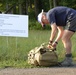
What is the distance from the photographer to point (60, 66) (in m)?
8.45

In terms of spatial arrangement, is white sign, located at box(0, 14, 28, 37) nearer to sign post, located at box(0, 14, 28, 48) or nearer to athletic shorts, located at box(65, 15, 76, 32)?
sign post, located at box(0, 14, 28, 48)

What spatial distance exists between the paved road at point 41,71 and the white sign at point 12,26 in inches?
93.0

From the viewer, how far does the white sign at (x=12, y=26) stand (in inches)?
402

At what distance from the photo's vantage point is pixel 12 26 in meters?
10.3

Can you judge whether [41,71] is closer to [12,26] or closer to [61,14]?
[61,14]

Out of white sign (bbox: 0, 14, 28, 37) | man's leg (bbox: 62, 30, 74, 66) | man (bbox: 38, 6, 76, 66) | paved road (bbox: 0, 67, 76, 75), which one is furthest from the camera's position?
white sign (bbox: 0, 14, 28, 37)

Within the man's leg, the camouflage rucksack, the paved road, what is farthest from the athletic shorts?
the paved road

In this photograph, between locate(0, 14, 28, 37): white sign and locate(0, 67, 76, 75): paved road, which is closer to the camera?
locate(0, 67, 76, 75): paved road

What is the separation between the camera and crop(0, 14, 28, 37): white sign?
1020cm

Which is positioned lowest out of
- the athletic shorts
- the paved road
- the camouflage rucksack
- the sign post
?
the paved road

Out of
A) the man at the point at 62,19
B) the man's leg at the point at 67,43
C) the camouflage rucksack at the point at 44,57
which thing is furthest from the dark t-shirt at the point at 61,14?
the camouflage rucksack at the point at 44,57

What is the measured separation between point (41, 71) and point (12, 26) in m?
2.89

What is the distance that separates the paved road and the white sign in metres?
2.36

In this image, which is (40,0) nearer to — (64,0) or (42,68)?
(64,0)
